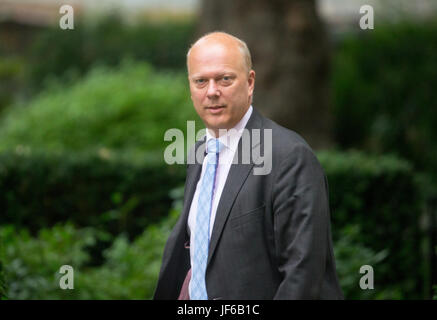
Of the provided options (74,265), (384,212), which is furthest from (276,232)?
(384,212)

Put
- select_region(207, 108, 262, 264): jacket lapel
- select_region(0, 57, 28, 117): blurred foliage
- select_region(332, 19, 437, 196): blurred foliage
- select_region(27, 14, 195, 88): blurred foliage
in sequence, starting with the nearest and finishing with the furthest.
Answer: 1. select_region(207, 108, 262, 264): jacket lapel
2. select_region(332, 19, 437, 196): blurred foliage
3. select_region(27, 14, 195, 88): blurred foliage
4. select_region(0, 57, 28, 117): blurred foliage

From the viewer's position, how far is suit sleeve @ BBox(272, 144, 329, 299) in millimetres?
2551

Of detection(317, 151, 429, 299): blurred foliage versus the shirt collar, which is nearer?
the shirt collar

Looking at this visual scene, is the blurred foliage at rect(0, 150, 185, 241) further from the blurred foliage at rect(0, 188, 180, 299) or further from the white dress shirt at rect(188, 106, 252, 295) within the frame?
the white dress shirt at rect(188, 106, 252, 295)

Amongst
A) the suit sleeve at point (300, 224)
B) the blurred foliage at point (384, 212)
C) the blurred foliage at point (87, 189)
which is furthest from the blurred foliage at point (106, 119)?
the suit sleeve at point (300, 224)

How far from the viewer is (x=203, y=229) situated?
9.35 ft

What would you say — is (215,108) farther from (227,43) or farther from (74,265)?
(74,265)

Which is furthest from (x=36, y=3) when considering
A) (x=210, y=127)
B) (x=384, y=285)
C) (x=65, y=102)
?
(x=210, y=127)

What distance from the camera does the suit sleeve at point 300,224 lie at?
8.37 feet

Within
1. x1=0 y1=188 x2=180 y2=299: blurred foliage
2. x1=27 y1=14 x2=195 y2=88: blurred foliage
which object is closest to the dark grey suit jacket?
x1=0 y1=188 x2=180 y2=299: blurred foliage

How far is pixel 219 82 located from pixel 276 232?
2.16 ft

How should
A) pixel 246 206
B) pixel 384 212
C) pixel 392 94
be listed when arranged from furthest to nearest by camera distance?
pixel 392 94, pixel 384 212, pixel 246 206

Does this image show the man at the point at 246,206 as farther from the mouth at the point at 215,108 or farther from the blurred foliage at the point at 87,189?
the blurred foliage at the point at 87,189
